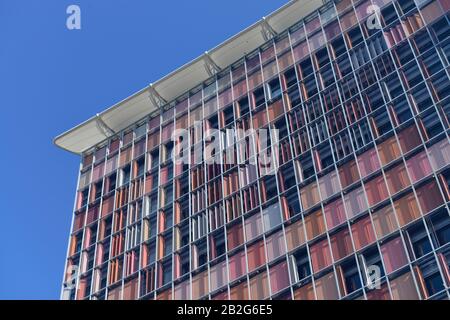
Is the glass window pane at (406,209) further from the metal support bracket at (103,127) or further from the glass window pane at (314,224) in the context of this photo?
the metal support bracket at (103,127)

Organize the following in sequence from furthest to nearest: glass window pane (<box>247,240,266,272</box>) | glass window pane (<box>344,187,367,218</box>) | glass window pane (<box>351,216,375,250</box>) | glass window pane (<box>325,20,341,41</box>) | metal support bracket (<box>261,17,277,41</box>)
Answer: metal support bracket (<box>261,17,277,41</box>), glass window pane (<box>325,20,341,41</box>), glass window pane (<box>247,240,266,272</box>), glass window pane (<box>344,187,367,218</box>), glass window pane (<box>351,216,375,250</box>)

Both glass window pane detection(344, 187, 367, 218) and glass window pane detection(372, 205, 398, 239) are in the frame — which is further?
glass window pane detection(344, 187, 367, 218)

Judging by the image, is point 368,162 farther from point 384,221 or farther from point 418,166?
point 384,221

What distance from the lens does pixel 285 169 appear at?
40.3 metres

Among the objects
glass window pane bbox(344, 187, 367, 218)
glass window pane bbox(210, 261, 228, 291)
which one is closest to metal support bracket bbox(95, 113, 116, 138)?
glass window pane bbox(210, 261, 228, 291)

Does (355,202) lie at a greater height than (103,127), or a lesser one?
lesser

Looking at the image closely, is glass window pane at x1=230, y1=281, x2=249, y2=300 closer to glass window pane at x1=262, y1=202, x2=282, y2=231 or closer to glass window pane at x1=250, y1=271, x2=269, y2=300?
glass window pane at x1=250, y1=271, x2=269, y2=300

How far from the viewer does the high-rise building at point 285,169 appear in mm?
32406

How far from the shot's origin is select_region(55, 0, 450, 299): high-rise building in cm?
3241

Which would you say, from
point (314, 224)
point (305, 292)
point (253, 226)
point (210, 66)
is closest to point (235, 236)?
point (253, 226)

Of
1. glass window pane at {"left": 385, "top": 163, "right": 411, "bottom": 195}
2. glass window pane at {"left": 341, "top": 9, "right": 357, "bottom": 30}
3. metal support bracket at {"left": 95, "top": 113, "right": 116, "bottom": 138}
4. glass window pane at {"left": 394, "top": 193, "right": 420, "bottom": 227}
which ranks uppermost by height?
metal support bracket at {"left": 95, "top": 113, "right": 116, "bottom": 138}

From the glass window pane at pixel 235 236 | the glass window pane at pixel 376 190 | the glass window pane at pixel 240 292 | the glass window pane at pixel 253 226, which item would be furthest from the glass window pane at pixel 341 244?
the glass window pane at pixel 235 236
